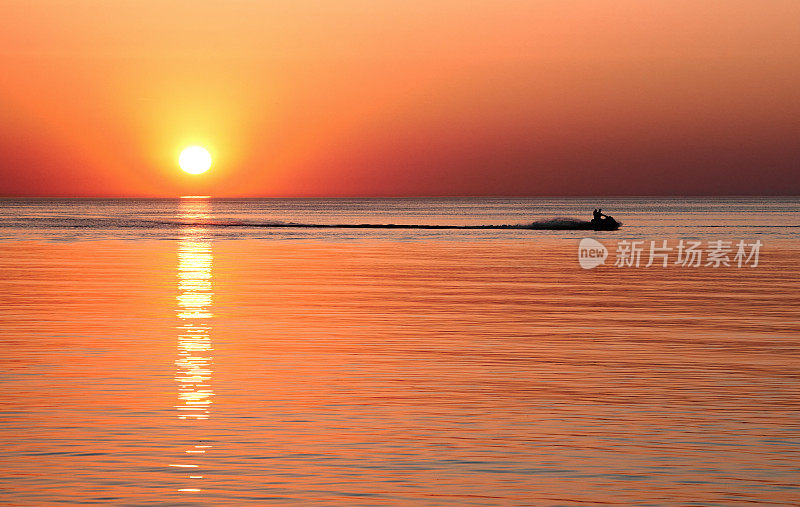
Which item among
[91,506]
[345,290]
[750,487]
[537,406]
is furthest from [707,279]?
[91,506]

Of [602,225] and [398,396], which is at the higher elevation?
[602,225]

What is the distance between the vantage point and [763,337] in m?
19.6

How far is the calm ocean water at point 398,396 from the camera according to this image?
9758mm

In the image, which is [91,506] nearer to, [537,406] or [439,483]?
[439,483]

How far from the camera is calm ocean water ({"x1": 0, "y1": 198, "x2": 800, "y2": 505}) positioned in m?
9.76

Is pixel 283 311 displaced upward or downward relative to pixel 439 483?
upward

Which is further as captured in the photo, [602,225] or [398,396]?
[602,225]

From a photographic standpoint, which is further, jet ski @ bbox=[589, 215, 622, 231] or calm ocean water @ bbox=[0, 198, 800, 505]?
jet ski @ bbox=[589, 215, 622, 231]

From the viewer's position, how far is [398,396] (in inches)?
542

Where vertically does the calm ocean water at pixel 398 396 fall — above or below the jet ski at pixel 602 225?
below

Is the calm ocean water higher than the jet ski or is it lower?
lower

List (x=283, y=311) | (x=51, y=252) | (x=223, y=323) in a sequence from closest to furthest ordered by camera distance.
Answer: (x=223, y=323)
(x=283, y=311)
(x=51, y=252)

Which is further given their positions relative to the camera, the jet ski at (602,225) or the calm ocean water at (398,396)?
the jet ski at (602,225)

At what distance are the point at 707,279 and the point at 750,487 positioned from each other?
2677 cm
